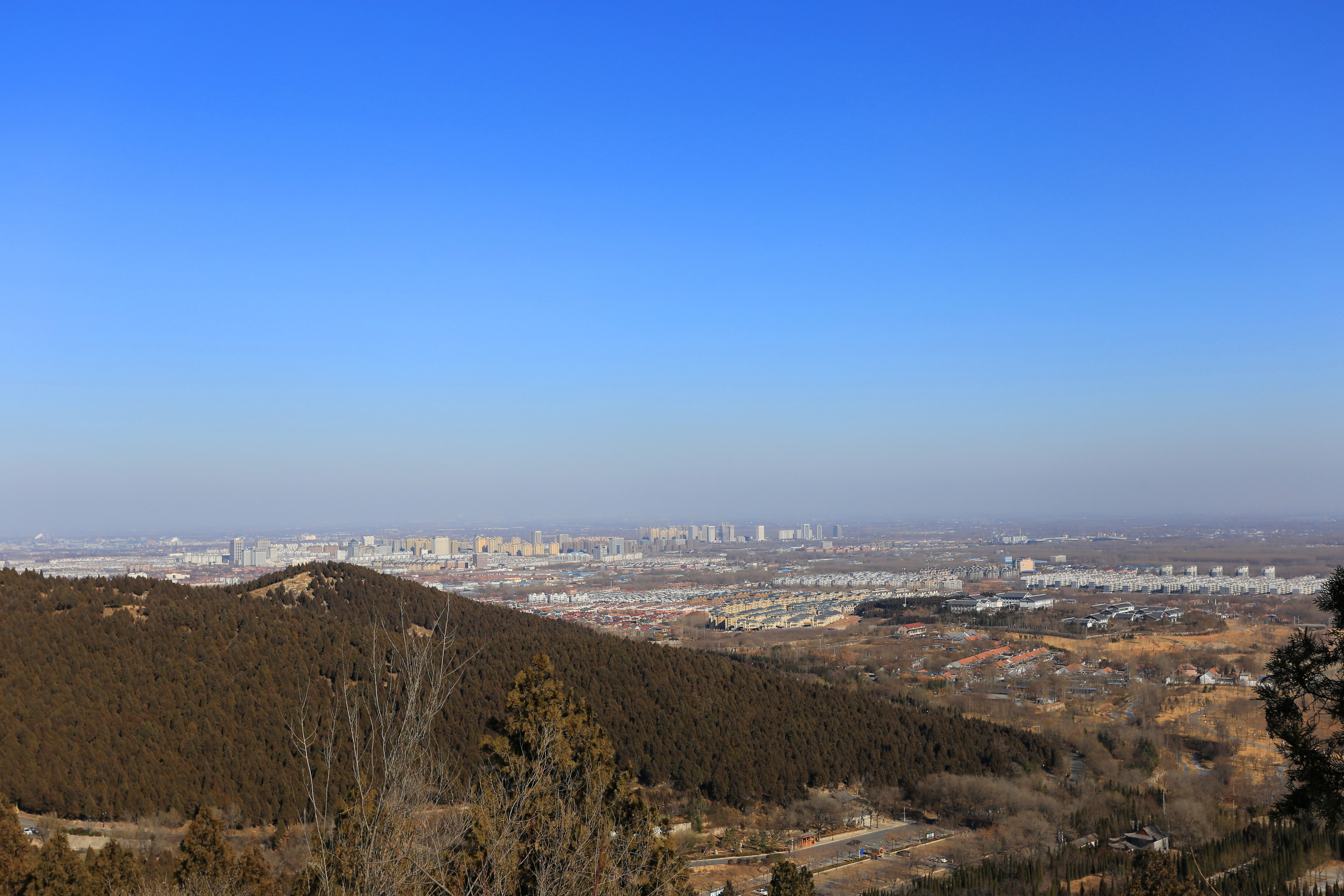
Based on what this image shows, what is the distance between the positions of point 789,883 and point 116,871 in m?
11.3

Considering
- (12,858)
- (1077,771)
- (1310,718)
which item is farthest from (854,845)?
(1310,718)

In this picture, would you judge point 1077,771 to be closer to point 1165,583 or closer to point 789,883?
point 789,883

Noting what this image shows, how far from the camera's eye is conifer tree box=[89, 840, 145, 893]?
13.6 m

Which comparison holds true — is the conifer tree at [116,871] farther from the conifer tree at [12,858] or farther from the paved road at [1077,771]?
the paved road at [1077,771]

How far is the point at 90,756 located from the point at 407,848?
2488 centimetres

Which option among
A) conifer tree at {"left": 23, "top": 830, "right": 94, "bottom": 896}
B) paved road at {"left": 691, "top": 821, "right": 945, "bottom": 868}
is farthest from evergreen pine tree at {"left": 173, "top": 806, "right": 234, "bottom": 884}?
paved road at {"left": 691, "top": 821, "right": 945, "bottom": 868}

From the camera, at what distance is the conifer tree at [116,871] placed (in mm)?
13562

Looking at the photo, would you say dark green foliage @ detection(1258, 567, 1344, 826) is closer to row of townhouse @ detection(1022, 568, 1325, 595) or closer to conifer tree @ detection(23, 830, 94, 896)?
conifer tree @ detection(23, 830, 94, 896)

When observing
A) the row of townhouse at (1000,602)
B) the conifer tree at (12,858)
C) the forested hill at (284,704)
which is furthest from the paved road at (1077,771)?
the row of townhouse at (1000,602)

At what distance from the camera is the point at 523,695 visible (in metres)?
9.49

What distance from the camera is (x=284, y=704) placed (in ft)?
93.9

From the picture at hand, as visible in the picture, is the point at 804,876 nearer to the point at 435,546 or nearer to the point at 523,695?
the point at 523,695

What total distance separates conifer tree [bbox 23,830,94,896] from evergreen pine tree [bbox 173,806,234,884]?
1343 millimetres

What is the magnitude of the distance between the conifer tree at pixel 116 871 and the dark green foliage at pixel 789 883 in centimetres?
1023
